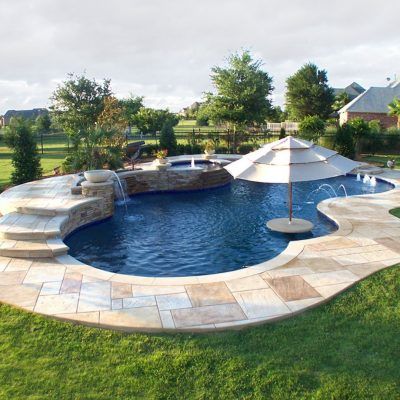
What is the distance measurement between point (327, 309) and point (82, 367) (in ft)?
10.6

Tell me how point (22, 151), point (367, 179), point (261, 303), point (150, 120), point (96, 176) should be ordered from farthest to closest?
point (150, 120), point (367, 179), point (22, 151), point (96, 176), point (261, 303)

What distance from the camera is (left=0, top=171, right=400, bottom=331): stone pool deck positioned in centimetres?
495

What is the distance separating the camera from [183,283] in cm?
597

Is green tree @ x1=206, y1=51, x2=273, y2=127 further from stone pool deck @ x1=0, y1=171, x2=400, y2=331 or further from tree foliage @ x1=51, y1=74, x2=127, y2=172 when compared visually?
stone pool deck @ x1=0, y1=171, x2=400, y2=331

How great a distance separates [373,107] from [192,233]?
137 feet

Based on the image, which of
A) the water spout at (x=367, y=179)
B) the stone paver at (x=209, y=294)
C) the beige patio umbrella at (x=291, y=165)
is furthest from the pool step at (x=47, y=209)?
the water spout at (x=367, y=179)

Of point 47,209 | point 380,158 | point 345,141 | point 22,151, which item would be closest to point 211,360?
point 47,209

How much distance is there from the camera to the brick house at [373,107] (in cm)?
4288

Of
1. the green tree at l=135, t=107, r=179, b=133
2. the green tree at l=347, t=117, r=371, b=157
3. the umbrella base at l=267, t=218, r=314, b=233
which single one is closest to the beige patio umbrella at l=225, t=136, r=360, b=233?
the umbrella base at l=267, t=218, r=314, b=233

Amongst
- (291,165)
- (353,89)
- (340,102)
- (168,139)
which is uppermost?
(353,89)

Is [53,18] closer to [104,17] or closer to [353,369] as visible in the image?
[104,17]

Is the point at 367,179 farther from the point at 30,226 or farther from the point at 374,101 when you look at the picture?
the point at 374,101

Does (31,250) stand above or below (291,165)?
below

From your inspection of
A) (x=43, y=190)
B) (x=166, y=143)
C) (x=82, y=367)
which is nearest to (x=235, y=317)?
(x=82, y=367)
